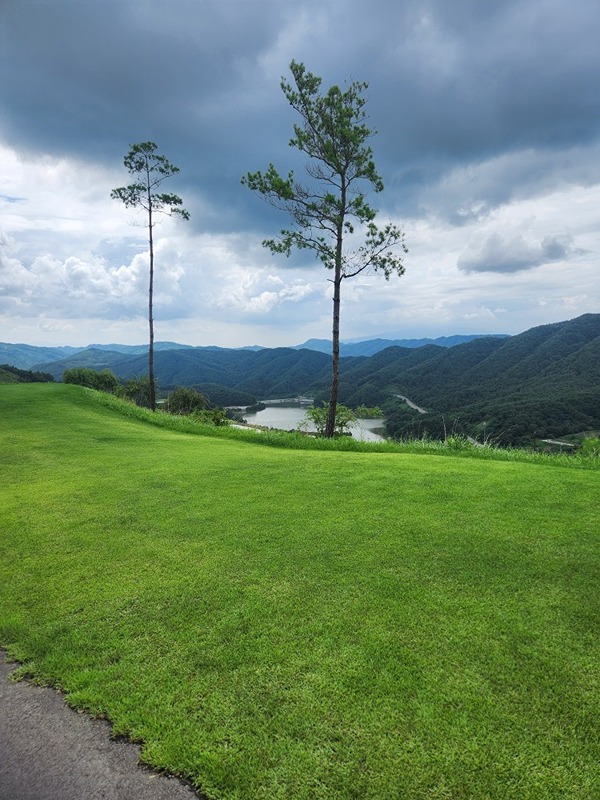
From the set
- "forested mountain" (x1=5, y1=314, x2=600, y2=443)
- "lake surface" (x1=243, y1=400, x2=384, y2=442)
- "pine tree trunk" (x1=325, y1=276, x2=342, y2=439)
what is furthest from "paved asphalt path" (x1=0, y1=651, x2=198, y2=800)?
"forested mountain" (x1=5, y1=314, x2=600, y2=443)

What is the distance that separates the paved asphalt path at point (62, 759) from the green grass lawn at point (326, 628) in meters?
0.10

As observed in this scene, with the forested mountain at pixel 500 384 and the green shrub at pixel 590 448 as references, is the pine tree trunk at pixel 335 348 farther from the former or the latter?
the forested mountain at pixel 500 384

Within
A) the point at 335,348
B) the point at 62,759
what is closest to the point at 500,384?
the point at 335,348

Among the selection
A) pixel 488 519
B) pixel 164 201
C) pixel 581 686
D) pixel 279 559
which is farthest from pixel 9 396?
pixel 581 686

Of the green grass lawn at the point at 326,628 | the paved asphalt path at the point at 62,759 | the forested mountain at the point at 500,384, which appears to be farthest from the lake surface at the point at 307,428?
the forested mountain at the point at 500,384

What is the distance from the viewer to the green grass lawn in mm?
2377

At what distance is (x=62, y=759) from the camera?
2469 millimetres

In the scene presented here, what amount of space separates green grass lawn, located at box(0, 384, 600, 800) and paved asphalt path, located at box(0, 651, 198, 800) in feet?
0.34

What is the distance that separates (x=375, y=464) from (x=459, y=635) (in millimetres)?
5236

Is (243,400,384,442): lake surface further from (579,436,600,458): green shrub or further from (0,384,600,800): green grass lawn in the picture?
(0,384,600,800): green grass lawn

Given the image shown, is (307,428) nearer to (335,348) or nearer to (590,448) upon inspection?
(335,348)

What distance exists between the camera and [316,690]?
2.81 meters

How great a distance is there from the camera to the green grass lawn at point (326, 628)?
2377 millimetres

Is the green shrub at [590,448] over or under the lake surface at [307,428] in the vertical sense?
over
